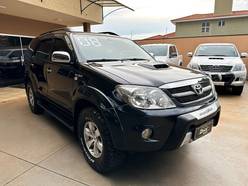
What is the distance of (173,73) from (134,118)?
87 centimetres

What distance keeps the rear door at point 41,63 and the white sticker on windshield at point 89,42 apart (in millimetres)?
849

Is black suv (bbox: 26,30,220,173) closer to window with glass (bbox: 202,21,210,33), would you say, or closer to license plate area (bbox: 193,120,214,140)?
license plate area (bbox: 193,120,214,140)

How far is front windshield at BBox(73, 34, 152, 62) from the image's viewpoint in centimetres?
302

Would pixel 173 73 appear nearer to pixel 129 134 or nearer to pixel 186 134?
pixel 186 134

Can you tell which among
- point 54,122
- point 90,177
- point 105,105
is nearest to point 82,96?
point 105,105

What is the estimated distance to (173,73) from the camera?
2.63m

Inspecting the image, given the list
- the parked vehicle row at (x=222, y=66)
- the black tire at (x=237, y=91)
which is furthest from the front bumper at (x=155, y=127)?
the black tire at (x=237, y=91)

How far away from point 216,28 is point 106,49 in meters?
23.7

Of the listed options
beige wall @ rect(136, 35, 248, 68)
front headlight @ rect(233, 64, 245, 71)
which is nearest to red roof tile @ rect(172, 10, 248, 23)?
beige wall @ rect(136, 35, 248, 68)

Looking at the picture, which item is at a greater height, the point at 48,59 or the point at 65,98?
the point at 48,59

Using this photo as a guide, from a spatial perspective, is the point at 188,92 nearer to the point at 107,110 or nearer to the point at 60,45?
the point at 107,110

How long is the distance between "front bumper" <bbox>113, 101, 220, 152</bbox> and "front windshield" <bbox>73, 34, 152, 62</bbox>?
1.17 meters

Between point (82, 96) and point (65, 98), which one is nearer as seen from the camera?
point (82, 96)

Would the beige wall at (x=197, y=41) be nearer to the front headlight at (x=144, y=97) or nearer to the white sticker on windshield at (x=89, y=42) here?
the white sticker on windshield at (x=89, y=42)
